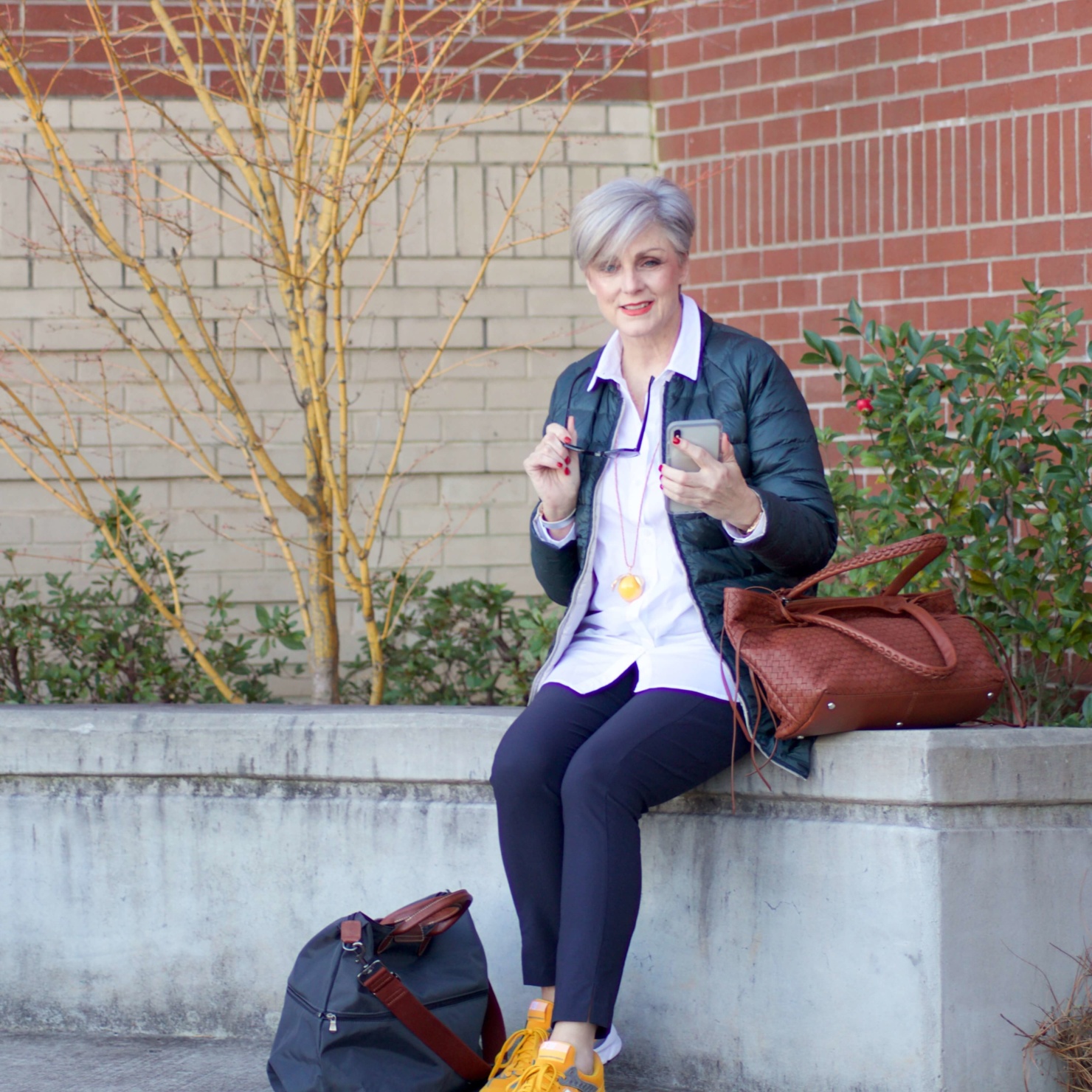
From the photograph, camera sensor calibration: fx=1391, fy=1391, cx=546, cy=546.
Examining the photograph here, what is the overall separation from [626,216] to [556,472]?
55 centimetres

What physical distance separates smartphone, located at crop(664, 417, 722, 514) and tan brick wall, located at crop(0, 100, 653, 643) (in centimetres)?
319

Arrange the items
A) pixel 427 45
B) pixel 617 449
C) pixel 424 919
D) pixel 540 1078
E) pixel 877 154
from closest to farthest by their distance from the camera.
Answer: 1. pixel 540 1078
2. pixel 424 919
3. pixel 617 449
4. pixel 877 154
5. pixel 427 45

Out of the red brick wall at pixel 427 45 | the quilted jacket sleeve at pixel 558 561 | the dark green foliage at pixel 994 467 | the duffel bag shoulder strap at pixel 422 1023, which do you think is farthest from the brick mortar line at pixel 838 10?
the duffel bag shoulder strap at pixel 422 1023

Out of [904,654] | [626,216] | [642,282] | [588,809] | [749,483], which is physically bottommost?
[588,809]

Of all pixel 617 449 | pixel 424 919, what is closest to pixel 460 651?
pixel 617 449

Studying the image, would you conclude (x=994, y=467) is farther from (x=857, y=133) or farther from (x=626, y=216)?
(x=857, y=133)

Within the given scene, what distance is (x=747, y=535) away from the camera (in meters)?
2.67

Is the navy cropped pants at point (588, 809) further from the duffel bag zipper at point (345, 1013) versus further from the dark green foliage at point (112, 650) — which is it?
the dark green foliage at point (112, 650)

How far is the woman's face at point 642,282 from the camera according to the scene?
290cm

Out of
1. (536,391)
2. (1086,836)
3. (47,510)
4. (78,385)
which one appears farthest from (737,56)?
(1086,836)

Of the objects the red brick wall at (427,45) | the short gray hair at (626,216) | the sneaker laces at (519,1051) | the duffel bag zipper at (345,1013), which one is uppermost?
the red brick wall at (427,45)

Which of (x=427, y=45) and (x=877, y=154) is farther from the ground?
(x=427, y=45)

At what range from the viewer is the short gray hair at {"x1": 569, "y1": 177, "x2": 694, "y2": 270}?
2.87 meters

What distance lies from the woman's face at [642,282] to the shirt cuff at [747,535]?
0.53 m
